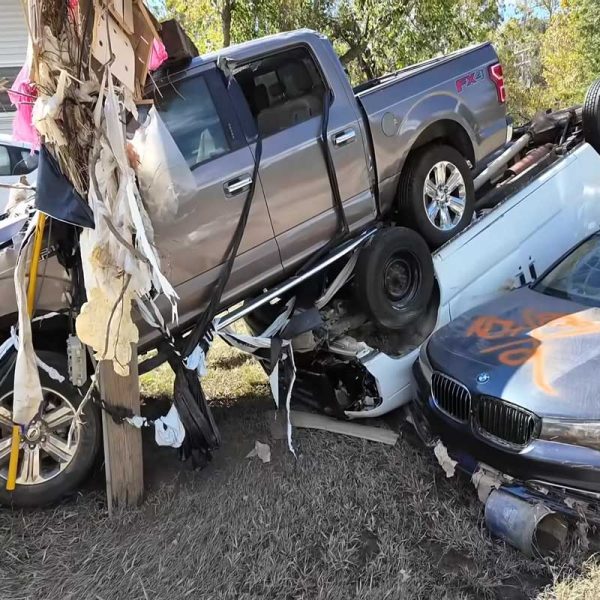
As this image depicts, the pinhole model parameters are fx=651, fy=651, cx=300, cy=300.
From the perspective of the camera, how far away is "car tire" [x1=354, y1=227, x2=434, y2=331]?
4.60 m

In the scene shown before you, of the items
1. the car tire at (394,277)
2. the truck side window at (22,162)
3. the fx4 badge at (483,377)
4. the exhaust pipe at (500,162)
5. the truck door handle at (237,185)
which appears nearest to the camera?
the fx4 badge at (483,377)

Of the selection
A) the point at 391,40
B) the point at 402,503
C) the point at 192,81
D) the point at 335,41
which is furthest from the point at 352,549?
the point at 335,41

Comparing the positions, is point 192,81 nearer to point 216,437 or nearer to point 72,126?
point 72,126

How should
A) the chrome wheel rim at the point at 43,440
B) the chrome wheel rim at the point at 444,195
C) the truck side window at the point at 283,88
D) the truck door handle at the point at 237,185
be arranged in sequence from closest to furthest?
the chrome wheel rim at the point at 43,440
the truck door handle at the point at 237,185
the truck side window at the point at 283,88
the chrome wheel rim at the point at 444,195

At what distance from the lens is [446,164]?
525cm

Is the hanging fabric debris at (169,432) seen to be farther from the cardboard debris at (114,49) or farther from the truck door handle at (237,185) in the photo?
the cardboard debris at (114,49)

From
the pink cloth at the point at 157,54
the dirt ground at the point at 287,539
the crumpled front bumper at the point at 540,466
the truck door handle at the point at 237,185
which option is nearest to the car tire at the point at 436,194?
the truck door handle at the point at 237,185

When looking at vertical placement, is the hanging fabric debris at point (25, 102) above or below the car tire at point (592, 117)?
above

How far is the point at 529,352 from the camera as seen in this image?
377 centimetres

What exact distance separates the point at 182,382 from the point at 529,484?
2.07 meters

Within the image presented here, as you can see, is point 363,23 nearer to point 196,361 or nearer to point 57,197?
point 196,361

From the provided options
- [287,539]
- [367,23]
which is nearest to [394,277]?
[287,539]

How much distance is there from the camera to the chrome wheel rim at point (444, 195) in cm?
518

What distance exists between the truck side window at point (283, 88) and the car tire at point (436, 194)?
0.94m
